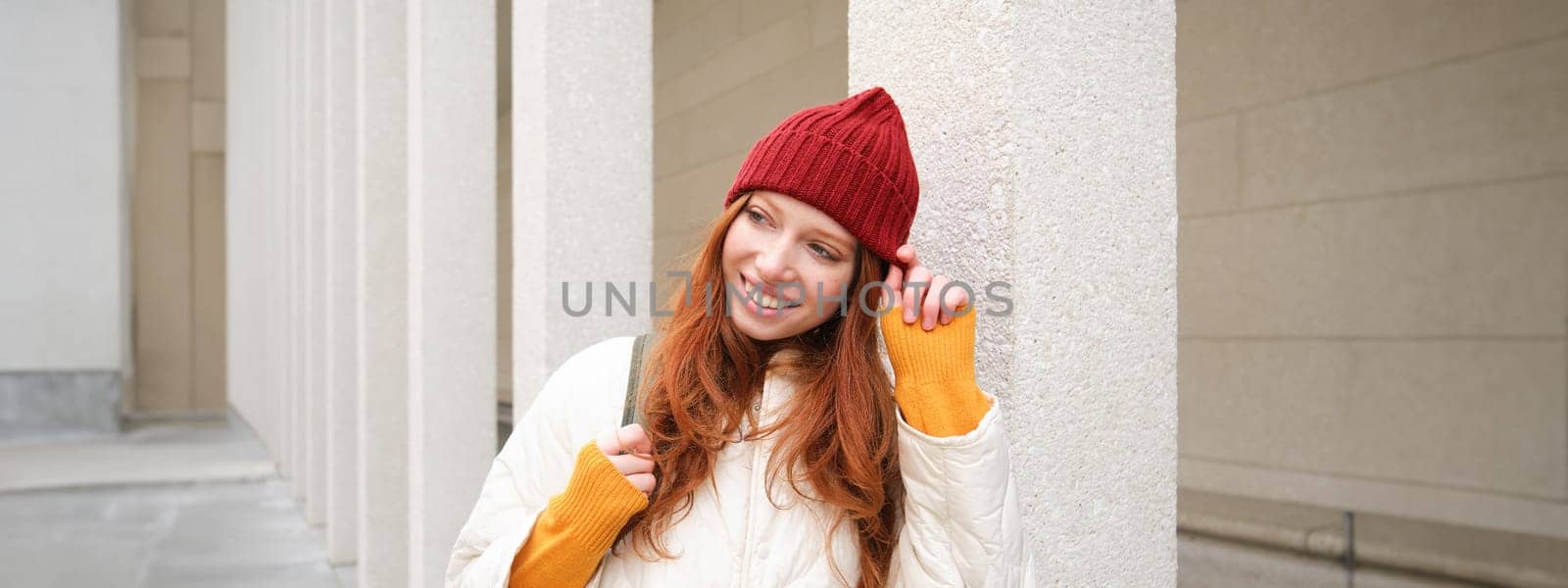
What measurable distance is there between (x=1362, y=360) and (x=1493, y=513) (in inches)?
34.0

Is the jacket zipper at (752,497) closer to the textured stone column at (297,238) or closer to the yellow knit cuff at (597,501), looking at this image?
the yellow knit cuff at (597,501)

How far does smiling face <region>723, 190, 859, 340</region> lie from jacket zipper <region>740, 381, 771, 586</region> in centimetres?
12

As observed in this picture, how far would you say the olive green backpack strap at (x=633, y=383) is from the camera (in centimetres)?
185

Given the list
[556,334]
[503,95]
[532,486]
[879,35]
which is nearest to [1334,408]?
[556,334]

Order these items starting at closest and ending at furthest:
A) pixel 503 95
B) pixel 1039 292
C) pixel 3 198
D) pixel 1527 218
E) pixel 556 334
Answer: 1. pixel 1039 292
2. pixel 556 334
3. pixel 1527 218
4. pixel 3 198
5. pixel 503 95

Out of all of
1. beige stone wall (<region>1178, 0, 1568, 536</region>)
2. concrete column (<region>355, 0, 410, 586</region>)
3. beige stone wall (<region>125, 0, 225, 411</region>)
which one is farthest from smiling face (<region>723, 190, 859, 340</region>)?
beige stone wall (<region>125, 0, 225, 411</region>)

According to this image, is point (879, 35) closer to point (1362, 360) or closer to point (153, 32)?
point (1362, 360)

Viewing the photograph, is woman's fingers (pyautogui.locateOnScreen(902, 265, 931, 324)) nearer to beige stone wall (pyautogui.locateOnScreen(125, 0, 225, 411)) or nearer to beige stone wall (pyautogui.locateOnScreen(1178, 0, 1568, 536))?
beige stone wall (pyautogui.locateOnScreen(1178, 0, 1568, 536))

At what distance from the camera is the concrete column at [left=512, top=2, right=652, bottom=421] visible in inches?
132

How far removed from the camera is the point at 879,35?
7.20 ft

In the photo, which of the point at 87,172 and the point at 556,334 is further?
the point at 87,172

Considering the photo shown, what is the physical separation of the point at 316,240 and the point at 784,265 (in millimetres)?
7321

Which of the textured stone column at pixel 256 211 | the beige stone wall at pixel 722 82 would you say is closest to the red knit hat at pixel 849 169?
the beige stone wall at pixel 722 82

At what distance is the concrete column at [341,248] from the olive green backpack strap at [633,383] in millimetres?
5439
